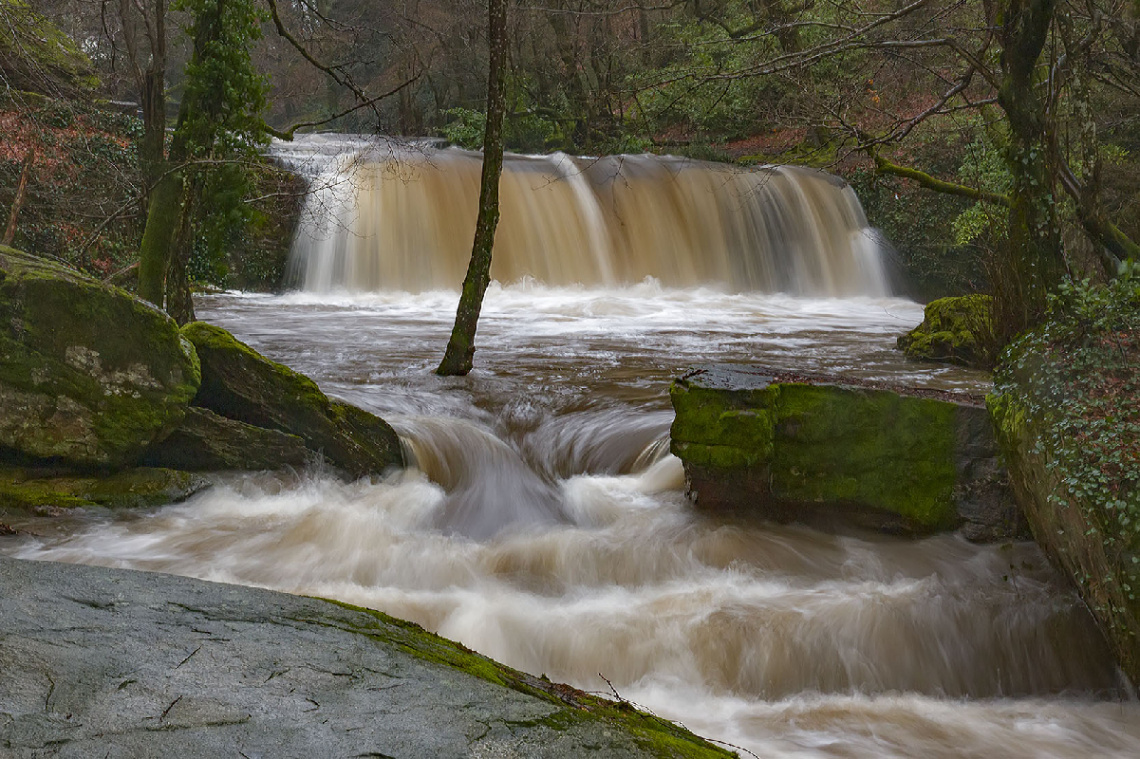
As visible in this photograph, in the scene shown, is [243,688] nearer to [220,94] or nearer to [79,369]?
[79,369]

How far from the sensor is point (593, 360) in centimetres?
1197

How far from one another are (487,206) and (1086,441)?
21.1ft

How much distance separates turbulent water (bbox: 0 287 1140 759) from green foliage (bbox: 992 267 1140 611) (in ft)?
2.85

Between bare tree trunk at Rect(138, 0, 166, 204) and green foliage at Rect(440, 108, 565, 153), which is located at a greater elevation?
green foliage at Rect(440, 108, 565, 153)

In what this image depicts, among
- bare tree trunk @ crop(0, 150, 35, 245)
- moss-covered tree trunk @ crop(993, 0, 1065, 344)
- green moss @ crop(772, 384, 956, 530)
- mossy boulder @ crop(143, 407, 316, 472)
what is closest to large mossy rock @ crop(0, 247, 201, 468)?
mossy boulder @ crop(143, 407, 316, 472)

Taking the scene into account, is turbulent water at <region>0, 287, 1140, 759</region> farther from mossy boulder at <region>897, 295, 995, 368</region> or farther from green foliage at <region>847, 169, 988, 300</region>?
green foliage at <region>847, 169, 988, 300</region>

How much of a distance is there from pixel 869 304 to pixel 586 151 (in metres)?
9.61

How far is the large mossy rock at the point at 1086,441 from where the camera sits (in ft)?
14.0

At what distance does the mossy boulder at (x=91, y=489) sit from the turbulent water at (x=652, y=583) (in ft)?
0.62

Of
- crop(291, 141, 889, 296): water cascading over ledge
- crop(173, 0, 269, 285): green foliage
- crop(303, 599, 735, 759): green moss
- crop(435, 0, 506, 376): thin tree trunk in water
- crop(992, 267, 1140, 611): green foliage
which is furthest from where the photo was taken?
crop(291, 141, 889, 296): water cascading over ledge

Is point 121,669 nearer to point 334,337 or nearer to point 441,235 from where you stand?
point 334,337

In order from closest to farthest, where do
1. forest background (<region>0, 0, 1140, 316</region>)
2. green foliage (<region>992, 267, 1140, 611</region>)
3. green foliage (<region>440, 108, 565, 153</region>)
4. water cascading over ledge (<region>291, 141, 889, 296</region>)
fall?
green foliage (<region>992, 267, 1140, 611</region>) → forest background (<region>0, 0, 1140, 316</region>) → water cascading over ledge (<region>291, 141, 889, 296</region>) → green foliage (<region>440, 108, 565, 153</region>)

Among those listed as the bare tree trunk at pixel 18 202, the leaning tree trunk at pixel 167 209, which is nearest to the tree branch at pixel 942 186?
the leaning tree trunk at pixel 167 209

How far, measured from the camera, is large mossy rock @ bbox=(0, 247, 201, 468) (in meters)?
5.95
